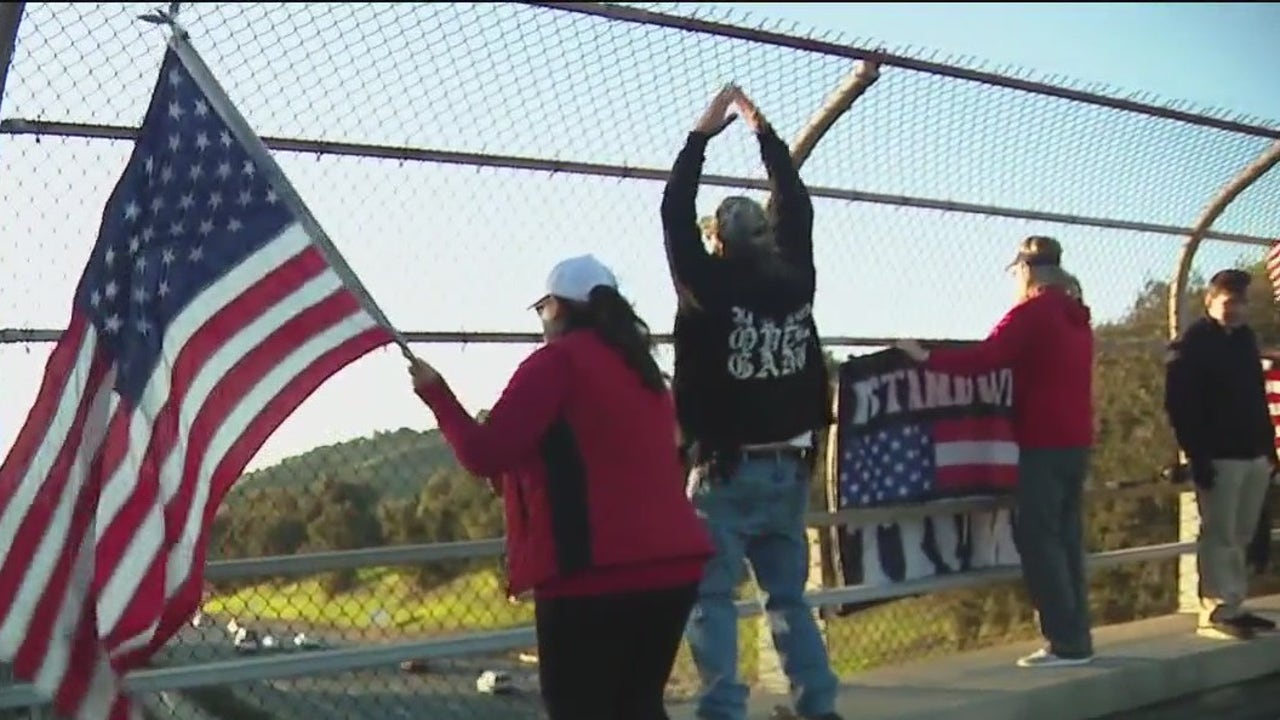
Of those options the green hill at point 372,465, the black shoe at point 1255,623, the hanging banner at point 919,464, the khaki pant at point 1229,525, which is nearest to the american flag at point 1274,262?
the khaki pant at point 1229,525

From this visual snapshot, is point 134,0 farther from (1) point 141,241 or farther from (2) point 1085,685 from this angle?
(2) point 1085,685

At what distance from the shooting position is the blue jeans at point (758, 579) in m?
5.10

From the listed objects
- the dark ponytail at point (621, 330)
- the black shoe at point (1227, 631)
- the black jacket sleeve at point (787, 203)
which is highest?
the black jacket sleeve at point (787, 203)

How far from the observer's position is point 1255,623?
287 inches

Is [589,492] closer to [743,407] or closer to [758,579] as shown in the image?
[743,407]

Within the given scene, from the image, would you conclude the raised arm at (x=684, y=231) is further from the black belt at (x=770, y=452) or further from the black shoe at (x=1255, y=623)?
the black shoe at (x=1255, y=623)

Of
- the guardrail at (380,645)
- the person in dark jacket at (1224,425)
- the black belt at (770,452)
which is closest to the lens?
the guardrail at (380,645)

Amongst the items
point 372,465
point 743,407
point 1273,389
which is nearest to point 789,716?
point 743,407

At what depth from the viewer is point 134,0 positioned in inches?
168

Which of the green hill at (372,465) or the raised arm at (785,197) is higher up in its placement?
the raised arm at (785,197)

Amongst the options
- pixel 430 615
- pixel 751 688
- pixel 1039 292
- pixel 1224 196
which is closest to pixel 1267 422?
pixel 1224 196

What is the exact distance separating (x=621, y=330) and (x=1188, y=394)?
3.71 meters

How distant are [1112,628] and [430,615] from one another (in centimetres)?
344

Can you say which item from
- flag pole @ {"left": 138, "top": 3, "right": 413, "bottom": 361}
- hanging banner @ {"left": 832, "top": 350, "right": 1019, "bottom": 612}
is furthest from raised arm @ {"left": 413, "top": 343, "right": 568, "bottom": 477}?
hanging banner @ {"left": 832, "top": 350, "right": 1019, "bottom": 612}
